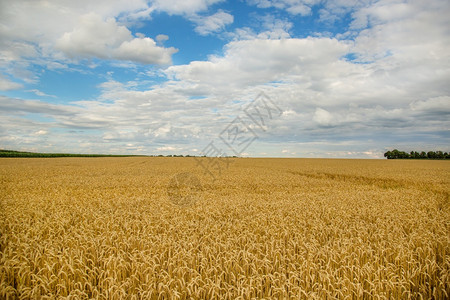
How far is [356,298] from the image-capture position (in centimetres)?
429

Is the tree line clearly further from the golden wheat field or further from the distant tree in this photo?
A: the golden wheat field

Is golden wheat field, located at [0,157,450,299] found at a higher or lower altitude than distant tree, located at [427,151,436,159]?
lower

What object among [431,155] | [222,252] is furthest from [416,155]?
[222,252]

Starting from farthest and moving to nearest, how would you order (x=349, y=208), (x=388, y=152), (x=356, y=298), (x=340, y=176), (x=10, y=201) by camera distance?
1. (x=388, y=152)
2. (x=340, y=176)
3. (x=10, y=201)
4. (x=349, y=208)
5. (x=356, y=298)

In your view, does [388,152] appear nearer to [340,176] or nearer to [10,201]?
[340,176]

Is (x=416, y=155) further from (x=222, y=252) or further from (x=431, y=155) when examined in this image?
(x=222, y=252)

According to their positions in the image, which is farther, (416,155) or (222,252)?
(416,155)

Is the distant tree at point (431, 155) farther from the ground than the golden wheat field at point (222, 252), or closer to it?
farther from the ground

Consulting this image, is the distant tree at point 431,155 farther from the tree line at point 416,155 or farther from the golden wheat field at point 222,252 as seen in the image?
the golden wheat field at point 222,252

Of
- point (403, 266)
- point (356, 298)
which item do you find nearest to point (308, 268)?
point (356, 298)

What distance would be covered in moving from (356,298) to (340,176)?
27463 millimetres

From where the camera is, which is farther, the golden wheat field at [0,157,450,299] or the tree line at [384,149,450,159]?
the tree line at [384,149,450,159]

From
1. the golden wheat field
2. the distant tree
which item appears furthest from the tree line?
the golden wheat field

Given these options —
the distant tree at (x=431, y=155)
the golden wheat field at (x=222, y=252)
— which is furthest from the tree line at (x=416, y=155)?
the golden wheat field at (x=222, y=252)
